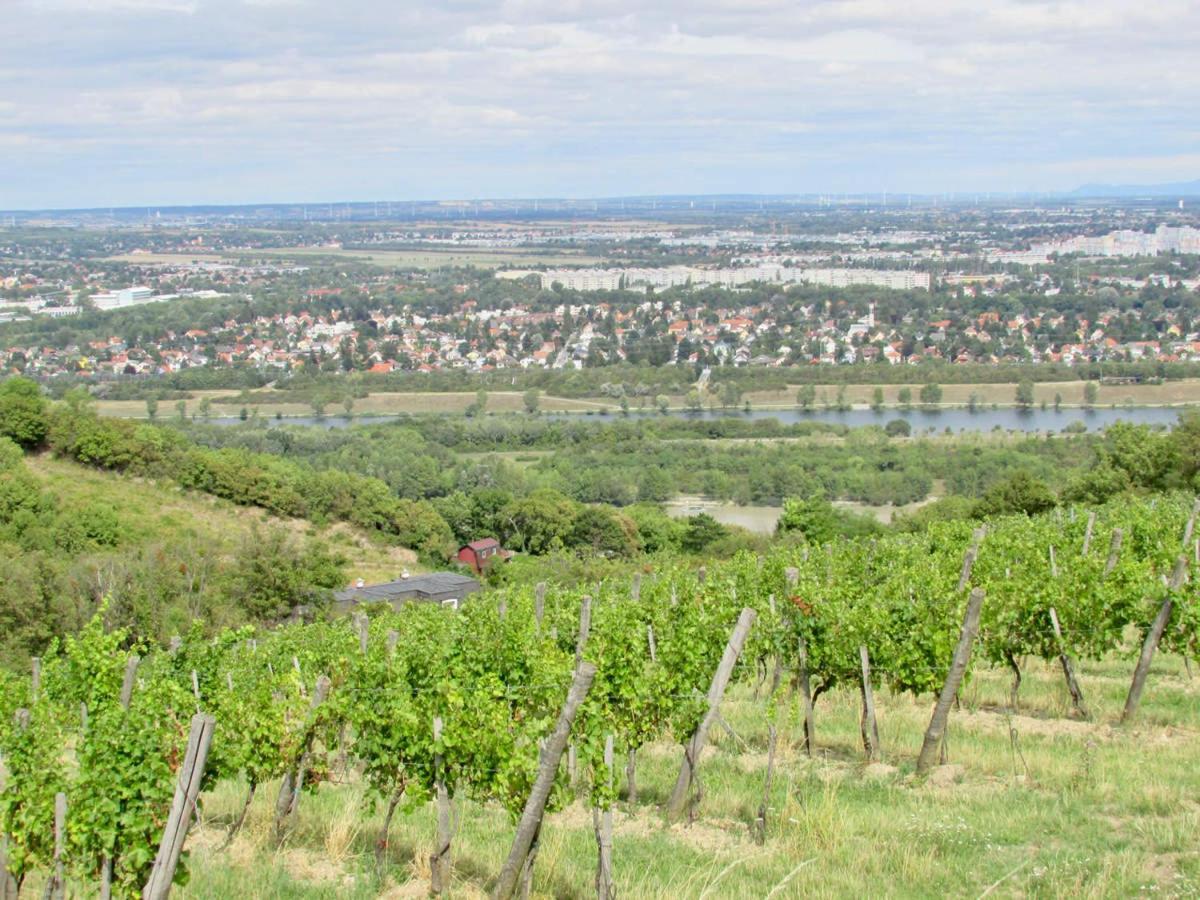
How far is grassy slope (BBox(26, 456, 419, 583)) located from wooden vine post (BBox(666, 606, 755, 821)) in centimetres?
2119

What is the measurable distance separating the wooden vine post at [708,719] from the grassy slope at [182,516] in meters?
21.2

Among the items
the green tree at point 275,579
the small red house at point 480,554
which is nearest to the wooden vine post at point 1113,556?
the green tree at point 275,579

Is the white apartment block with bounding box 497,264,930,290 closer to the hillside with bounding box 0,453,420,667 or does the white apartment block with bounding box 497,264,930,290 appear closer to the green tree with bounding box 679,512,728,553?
the green tree with bounding box 679,512,728,553

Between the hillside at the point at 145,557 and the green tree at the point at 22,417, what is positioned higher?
the green tree at the point at 22,417

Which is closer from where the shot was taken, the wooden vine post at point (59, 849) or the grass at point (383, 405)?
the wooden vine post at point (59, 849)

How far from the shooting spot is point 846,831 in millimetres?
6215

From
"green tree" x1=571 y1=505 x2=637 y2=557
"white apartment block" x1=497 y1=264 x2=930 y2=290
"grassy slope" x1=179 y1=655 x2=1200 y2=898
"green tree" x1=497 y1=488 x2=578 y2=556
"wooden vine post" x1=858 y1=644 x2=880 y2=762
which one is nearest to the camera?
"grassy slope" x1=179 y1=655 x2=1200 y2=898

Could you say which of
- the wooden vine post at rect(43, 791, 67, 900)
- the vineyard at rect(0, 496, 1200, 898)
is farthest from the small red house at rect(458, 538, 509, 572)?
the wooden vine post at rect(43, 791, 67, 900)

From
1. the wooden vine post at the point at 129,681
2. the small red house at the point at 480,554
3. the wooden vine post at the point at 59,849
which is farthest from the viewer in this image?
the small red house at the point at 480,554

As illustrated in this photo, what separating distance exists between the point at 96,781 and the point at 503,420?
180ft

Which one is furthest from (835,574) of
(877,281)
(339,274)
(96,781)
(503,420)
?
(339,274)

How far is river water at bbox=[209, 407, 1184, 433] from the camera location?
5734 centimetres

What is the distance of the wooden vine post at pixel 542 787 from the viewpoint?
16.9 ft

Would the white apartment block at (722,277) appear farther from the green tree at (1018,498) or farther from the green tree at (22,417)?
the green tree at (1018,498)
